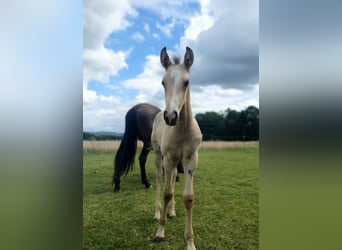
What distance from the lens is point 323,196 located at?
101cm

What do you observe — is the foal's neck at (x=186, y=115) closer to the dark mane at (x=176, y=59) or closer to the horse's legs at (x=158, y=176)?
the dark mane at (x=176, y=59)

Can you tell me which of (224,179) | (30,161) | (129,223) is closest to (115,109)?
→ (30,161)

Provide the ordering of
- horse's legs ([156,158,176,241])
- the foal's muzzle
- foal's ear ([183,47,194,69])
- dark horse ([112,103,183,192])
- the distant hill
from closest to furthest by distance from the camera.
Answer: the foal's muzzle, foal's ear ([183,47,194,69]), horse's legs ([156,158,176,241]), the distant hill, dark horse ([112,103,183,192])

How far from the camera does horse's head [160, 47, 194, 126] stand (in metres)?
1.27

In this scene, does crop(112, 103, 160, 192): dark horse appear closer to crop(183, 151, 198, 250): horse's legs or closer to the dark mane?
the dark mane

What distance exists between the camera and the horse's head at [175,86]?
1.27m

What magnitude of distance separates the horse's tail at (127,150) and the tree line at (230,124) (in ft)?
1.99

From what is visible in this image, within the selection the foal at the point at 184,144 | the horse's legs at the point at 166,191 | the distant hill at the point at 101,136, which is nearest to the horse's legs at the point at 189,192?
the foal at the point at 184,144

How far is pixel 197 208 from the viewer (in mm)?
1798

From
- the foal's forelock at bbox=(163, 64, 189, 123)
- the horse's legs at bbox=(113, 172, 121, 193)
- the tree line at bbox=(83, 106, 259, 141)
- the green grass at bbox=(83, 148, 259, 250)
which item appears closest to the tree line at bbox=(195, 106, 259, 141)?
the tree line at bbox=(83, 106, 259, 141)

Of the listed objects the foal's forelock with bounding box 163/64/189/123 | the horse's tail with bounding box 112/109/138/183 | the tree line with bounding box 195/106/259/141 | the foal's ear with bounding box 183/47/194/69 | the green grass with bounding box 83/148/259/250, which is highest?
the foal's ear with bounding box 183/47/194/69

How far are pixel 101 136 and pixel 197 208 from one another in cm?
87

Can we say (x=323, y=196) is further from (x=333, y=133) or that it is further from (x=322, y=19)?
(x=322, y=19)

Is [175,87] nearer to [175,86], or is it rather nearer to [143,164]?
[175,86]
